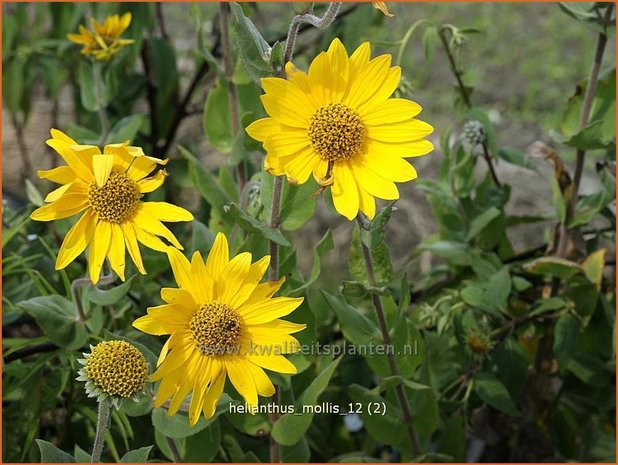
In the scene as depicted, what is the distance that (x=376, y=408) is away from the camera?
117 cm

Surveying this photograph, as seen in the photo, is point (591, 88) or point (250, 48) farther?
point (591, 88)

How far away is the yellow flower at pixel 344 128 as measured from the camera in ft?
2.81

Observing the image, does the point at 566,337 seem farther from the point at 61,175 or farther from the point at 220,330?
the point at 61,175

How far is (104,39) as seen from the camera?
55.9 inches

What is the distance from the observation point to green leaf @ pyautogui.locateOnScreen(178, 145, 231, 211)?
1.21 metres

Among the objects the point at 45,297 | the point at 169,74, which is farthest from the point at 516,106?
the point at 45,297

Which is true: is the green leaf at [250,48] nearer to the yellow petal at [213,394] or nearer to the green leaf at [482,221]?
the yellow petal at [213,394]

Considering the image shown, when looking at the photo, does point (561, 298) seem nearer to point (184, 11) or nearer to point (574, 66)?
point (574, 66)

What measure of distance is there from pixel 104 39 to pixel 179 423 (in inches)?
27.5

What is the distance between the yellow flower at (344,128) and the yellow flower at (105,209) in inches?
5.0

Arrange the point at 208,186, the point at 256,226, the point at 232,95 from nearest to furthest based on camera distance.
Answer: the point at 256,226, the point at 208,186, the point at 232,95

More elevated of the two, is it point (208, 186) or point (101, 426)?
point (208, 186)

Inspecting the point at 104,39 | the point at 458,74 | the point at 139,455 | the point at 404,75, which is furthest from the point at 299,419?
the point at 404,75

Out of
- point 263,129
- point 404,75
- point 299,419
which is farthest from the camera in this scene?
point 404,75
